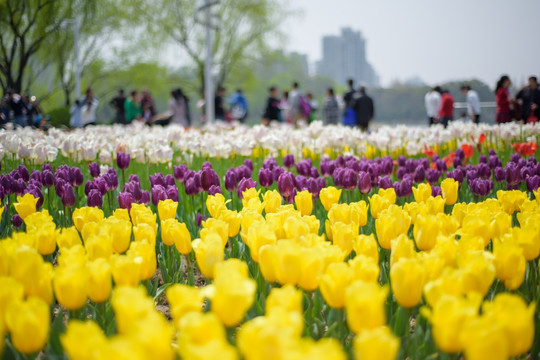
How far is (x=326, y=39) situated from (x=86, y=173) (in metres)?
195

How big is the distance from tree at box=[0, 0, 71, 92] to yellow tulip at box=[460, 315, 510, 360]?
21.8 meters

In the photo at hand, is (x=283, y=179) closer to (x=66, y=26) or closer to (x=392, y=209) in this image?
(x=392, y=209)

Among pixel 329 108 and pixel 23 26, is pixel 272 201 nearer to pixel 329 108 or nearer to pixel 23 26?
pixel 329 108

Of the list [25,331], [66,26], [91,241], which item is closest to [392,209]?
[91,241]

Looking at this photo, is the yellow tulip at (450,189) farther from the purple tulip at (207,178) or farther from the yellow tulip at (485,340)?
the yellow tulip at (485,340)

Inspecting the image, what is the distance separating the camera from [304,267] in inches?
62.0

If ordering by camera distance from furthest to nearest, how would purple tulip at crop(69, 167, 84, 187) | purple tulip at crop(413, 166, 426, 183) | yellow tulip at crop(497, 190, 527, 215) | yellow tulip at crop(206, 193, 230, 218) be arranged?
purple tulip at crop(413, 166, 426, 183) < purple tulip at crop(69, 167, 84, 187) < yellow tulip at crop(497, 190, 527, 215) < yellow tulip at crop(206, 193, 230, 218)

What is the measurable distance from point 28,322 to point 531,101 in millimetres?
12591

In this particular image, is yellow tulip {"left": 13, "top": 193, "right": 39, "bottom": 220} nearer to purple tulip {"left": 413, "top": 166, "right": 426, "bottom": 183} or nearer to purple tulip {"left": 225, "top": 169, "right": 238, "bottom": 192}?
purple tulip {"left": 225, "top": 169, "right": 238, "bottom": 192}

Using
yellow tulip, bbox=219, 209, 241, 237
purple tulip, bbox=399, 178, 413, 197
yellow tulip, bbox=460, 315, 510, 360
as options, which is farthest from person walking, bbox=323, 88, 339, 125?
yellow tulip, bbox=460, 315, 510, 360

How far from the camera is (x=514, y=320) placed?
121 cm

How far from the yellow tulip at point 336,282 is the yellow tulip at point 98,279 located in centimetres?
64

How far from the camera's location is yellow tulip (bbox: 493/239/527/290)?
171cm

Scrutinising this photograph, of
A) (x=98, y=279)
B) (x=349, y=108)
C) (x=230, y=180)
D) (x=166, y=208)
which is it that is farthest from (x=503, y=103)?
(x=98, y=279)
